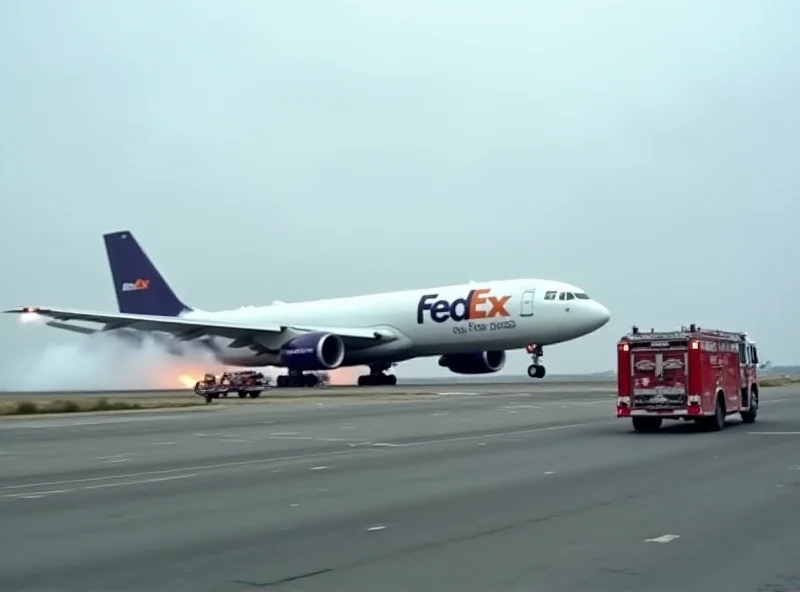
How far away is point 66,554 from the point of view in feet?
28.9

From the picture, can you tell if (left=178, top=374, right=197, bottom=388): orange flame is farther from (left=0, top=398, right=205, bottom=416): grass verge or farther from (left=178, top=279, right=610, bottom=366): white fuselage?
(left=0, top=398, right=205, bottom=416): grass verge

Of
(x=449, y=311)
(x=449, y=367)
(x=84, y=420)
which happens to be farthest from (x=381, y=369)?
(x=84, y=420)

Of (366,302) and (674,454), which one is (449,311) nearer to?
(366,302)

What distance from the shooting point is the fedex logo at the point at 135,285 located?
62.7 m

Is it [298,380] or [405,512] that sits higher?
[298,380]

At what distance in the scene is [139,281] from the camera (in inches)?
2472

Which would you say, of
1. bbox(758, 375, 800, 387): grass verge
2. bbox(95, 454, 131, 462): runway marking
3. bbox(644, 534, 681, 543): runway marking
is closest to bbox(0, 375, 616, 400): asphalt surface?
bbox(758, 375, 800, 387): grass verge

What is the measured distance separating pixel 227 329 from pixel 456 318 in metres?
11.3

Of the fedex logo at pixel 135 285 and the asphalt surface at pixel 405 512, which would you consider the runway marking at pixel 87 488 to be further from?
the fedex logo at pixel 135 285

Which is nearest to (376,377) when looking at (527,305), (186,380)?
(186,380)

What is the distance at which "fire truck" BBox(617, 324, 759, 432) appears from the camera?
72.1 feet

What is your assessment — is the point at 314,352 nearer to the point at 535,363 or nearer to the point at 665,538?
the point at 535,363

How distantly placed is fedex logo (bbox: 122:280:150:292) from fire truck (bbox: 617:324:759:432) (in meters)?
43.8

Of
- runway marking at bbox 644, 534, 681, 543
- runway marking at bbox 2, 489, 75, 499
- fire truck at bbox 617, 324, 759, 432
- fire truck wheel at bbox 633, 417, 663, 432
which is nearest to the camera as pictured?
runway marking at bbox 644, 534, 681, 543
